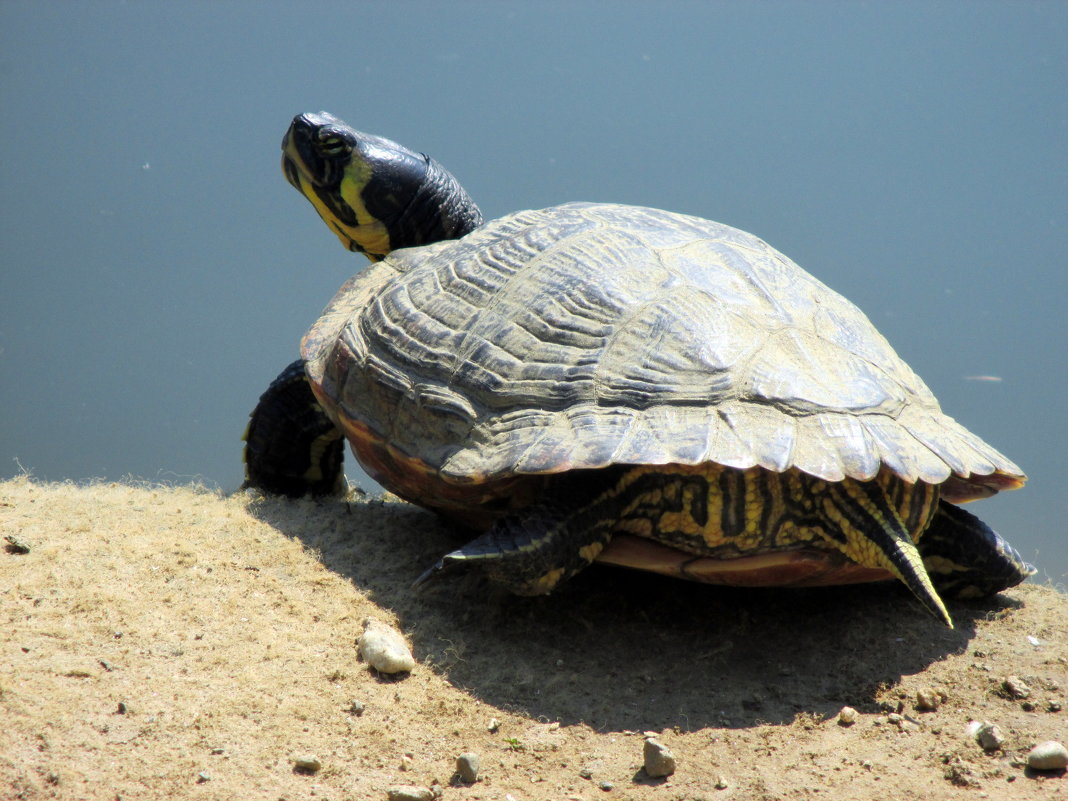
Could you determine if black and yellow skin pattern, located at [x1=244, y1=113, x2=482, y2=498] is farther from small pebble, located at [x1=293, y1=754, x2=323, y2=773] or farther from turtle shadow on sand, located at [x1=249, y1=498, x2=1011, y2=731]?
small pebble, located at [x1=293, y1=754, x2=323, y2=773]

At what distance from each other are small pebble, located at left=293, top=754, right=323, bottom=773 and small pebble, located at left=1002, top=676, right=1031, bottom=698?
1780 millimetres

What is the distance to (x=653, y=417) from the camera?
2.27 m

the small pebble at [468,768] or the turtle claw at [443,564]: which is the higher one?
the turtle claw at [443,564]

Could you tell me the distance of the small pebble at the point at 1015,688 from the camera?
223cm

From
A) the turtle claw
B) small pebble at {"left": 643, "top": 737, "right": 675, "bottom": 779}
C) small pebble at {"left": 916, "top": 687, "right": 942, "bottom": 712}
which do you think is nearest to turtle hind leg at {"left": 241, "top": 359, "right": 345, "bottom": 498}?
the turtle claw

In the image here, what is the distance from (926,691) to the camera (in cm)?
224

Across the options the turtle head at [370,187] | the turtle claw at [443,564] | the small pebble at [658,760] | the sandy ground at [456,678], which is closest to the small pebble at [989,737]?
the sandy ground at [456,678]

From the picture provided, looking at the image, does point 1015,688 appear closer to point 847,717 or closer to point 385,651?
point 847,717

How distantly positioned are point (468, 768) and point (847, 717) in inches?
38.3

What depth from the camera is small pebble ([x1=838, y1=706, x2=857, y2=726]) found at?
2.13 m

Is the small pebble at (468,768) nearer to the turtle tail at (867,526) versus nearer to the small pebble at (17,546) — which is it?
the turtle tail at (867,526)

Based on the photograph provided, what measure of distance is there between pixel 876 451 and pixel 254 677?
1.69 m

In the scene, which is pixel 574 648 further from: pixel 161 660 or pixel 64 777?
pixel 64 777

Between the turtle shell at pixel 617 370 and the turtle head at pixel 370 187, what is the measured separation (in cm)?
127
